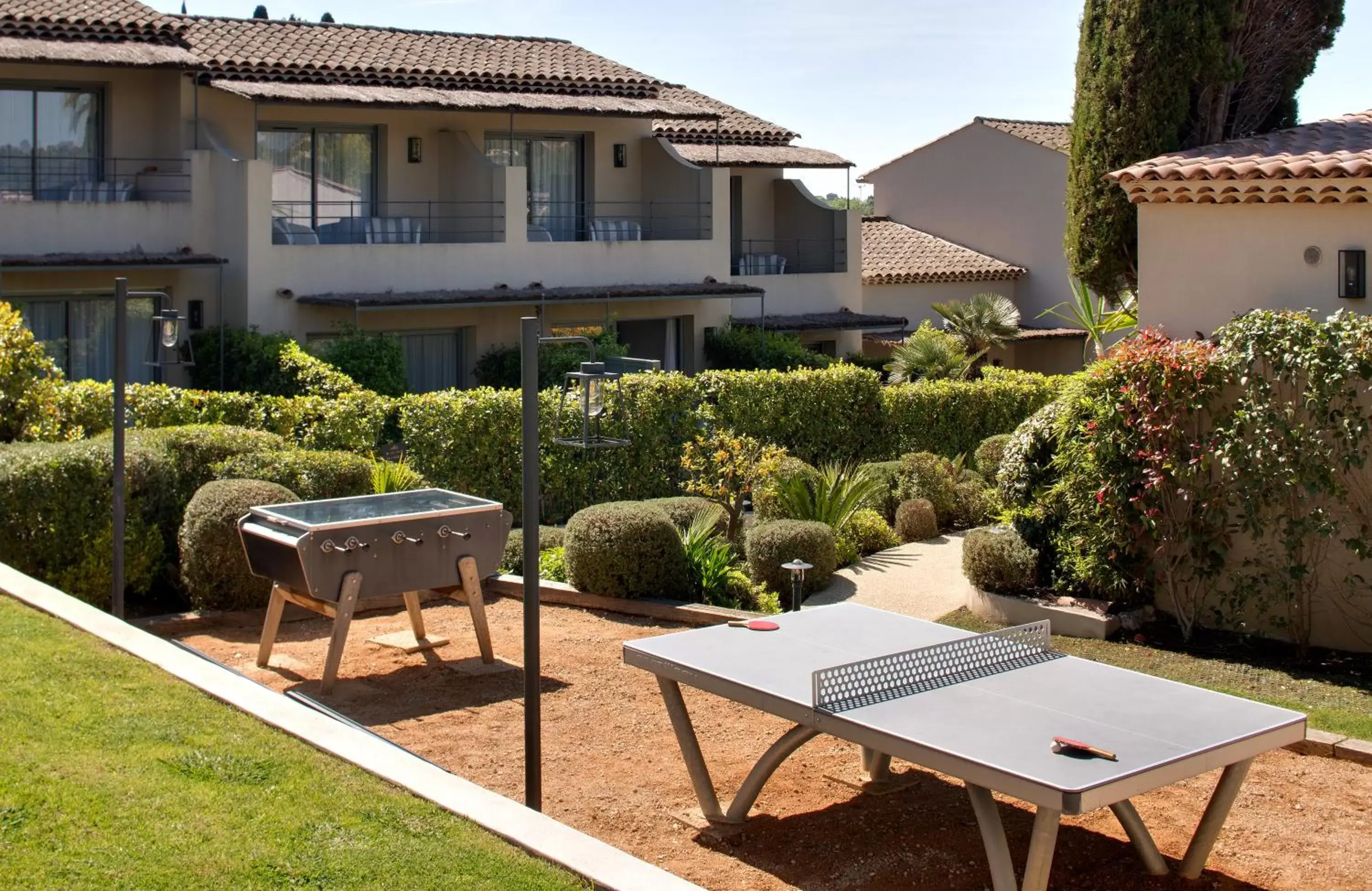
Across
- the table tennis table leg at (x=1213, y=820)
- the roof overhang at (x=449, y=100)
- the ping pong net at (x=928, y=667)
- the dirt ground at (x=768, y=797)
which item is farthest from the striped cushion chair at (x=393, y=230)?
the table tennis table leg at (x=1213, y=820)

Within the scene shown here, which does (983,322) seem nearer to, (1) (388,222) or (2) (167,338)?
(1) (388,222)

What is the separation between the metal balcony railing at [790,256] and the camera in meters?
34.5

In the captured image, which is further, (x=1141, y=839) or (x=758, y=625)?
(x=758, y=625)

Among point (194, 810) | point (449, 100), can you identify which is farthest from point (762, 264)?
point (194, 810)

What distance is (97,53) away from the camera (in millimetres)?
24406

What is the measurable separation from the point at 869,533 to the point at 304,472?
21.6 ft

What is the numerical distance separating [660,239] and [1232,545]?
19.6 metres

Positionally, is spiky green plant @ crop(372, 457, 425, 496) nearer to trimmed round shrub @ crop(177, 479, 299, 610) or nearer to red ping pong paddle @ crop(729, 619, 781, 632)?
trimmed round shrub @ crop(177, 479, 299, 610)

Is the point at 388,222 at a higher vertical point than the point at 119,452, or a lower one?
higher

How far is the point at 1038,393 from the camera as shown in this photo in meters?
22.9

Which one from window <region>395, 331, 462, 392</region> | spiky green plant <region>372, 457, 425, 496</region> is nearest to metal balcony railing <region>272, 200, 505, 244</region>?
window <region>395, 331, 462, 392</region>

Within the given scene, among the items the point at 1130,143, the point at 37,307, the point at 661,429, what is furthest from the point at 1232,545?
the point at 37,307

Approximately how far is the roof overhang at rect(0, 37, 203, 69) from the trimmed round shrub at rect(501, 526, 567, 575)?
40.7 feet

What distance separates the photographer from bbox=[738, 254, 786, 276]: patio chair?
1356 inches
